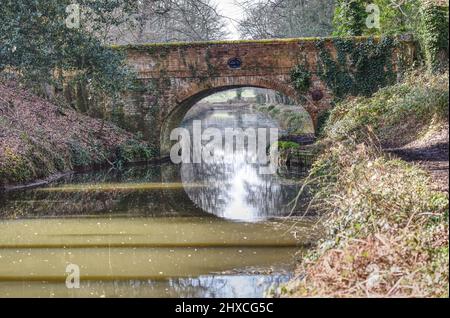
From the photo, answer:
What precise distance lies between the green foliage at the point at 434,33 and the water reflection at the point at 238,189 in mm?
4426

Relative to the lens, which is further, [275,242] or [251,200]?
[251,200]

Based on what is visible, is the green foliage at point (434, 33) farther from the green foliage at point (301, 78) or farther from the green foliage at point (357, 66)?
the green foliage at point (301, 78)

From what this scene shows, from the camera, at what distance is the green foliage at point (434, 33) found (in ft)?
48.4

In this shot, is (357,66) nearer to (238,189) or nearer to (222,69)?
(222,69)

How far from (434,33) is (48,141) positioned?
938cm

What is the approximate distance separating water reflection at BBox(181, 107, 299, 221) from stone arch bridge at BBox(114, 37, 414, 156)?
207 cm

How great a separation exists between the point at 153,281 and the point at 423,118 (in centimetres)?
746

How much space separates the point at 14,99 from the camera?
1750cm

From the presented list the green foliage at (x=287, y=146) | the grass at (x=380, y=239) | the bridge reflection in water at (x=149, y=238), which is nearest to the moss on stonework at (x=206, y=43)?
the green foliage at (x=287, y=146)

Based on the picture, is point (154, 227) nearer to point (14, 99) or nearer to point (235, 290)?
point (235, 290)

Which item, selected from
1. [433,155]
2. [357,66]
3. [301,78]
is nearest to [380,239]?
[433,155]

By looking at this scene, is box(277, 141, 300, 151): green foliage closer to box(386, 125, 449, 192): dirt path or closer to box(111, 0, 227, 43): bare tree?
box(111, 0, 227, 43): bare tree

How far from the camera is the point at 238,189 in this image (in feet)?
46.4
